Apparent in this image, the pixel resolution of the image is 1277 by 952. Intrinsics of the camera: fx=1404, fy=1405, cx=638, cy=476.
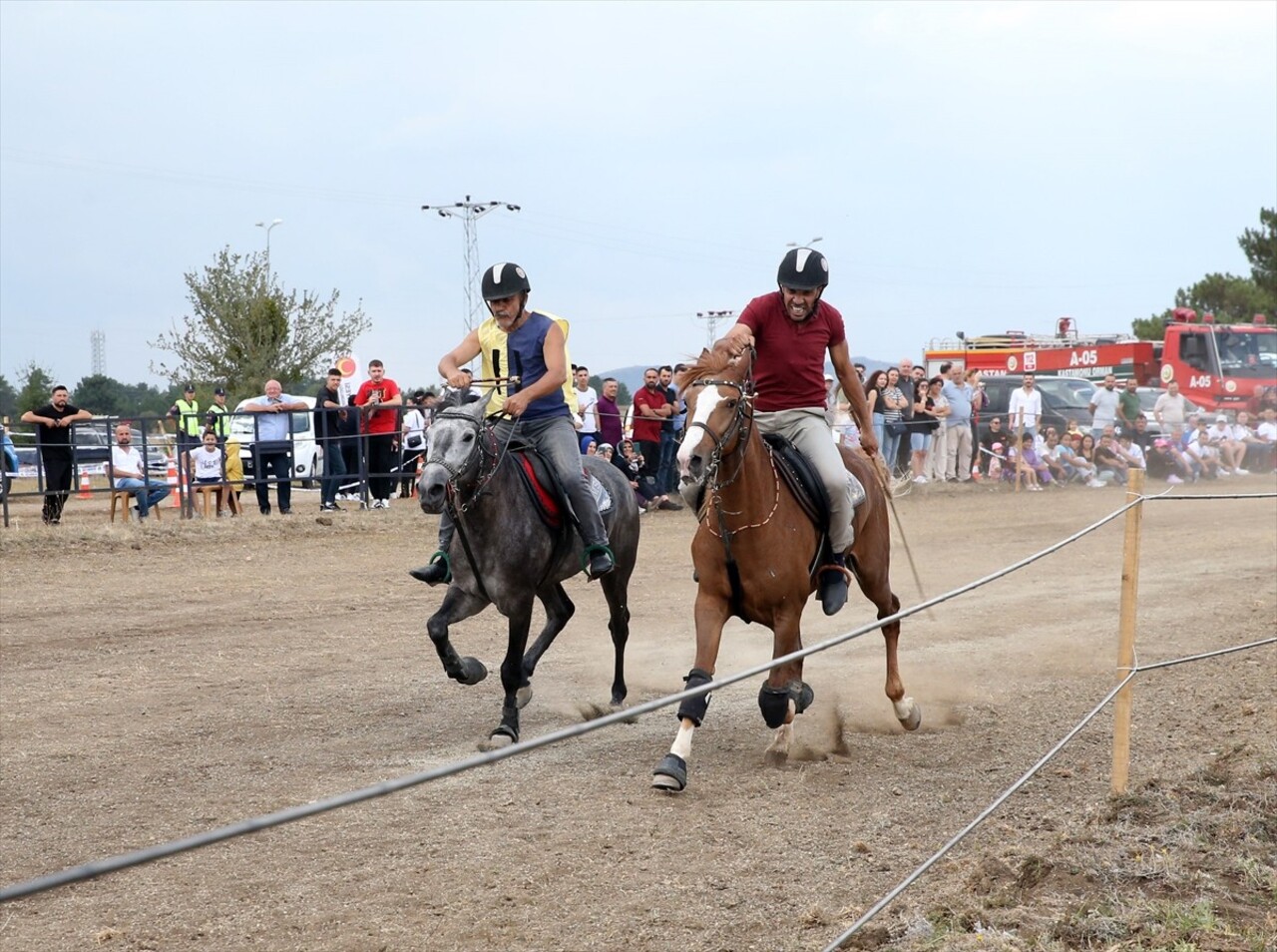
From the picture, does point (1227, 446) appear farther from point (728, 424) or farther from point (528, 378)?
point (728, 424)

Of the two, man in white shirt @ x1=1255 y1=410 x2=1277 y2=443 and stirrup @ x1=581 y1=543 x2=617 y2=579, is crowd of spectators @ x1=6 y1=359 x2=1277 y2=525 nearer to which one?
man in white shirt @ x1=1255 y1=410 x2=1277 y2=443

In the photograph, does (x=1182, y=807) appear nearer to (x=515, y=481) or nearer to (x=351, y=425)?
(x=515, y=481)

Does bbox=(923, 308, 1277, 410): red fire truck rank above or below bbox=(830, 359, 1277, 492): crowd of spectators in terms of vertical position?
above

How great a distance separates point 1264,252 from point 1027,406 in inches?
1670

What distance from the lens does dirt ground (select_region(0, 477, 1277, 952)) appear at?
5391mm

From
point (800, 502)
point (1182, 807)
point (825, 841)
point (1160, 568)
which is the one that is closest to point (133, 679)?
point (800, 502)

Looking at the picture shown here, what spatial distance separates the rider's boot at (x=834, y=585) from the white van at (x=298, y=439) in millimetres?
12156

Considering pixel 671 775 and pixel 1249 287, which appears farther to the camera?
pixel 1249 287

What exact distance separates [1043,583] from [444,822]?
10236 mm

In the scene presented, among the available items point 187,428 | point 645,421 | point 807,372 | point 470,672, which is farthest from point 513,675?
point 645,421

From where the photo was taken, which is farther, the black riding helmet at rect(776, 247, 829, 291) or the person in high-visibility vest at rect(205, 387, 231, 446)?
the person in high-visibility vest at rect(205, 387, 231, 446)

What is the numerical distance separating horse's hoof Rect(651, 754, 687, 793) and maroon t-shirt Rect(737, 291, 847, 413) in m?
2.17

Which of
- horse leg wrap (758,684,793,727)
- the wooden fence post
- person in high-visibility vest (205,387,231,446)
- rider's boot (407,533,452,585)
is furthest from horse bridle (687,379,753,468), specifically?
person in high-visibility vest (205,387,231,446)

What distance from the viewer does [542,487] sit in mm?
8727
